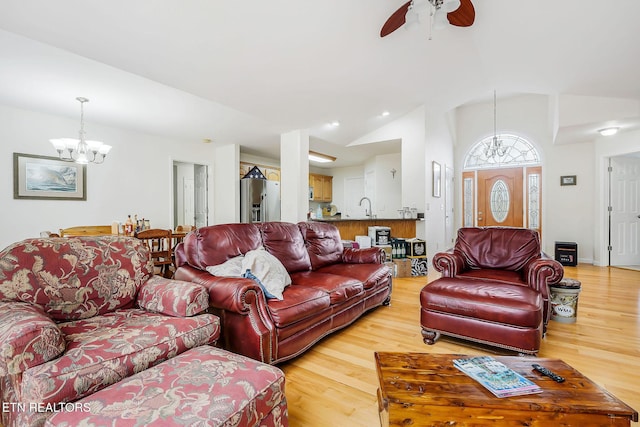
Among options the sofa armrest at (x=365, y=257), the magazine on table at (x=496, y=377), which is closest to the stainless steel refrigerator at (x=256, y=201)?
the sofa armrest at (x=365, y=257)

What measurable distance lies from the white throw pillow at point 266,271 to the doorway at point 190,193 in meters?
4.39

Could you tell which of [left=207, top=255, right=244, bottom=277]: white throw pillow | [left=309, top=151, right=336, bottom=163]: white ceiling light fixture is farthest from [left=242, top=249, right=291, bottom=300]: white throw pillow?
[left=309, top=151, right=336, bottom=163]: white ceiling light fixture

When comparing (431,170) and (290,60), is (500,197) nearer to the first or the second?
(431,170)

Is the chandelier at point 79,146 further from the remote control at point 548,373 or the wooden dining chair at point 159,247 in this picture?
the remote control at point 548,373

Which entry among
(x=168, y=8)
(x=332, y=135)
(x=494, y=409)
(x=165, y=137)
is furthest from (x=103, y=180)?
(x=494, y=409)

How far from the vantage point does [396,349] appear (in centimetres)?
233

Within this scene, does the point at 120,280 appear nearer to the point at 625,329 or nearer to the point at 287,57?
the point at 287,57

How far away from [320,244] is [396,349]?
1.41 meters

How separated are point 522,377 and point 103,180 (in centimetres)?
551

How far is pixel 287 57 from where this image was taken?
3.24 meters

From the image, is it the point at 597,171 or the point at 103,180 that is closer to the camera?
the point at 103,180

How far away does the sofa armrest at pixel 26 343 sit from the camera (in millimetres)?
1115

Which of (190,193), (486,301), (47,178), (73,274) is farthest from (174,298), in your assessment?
(190,193)

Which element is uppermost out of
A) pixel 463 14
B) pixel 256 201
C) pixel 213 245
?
pixel 463 14
